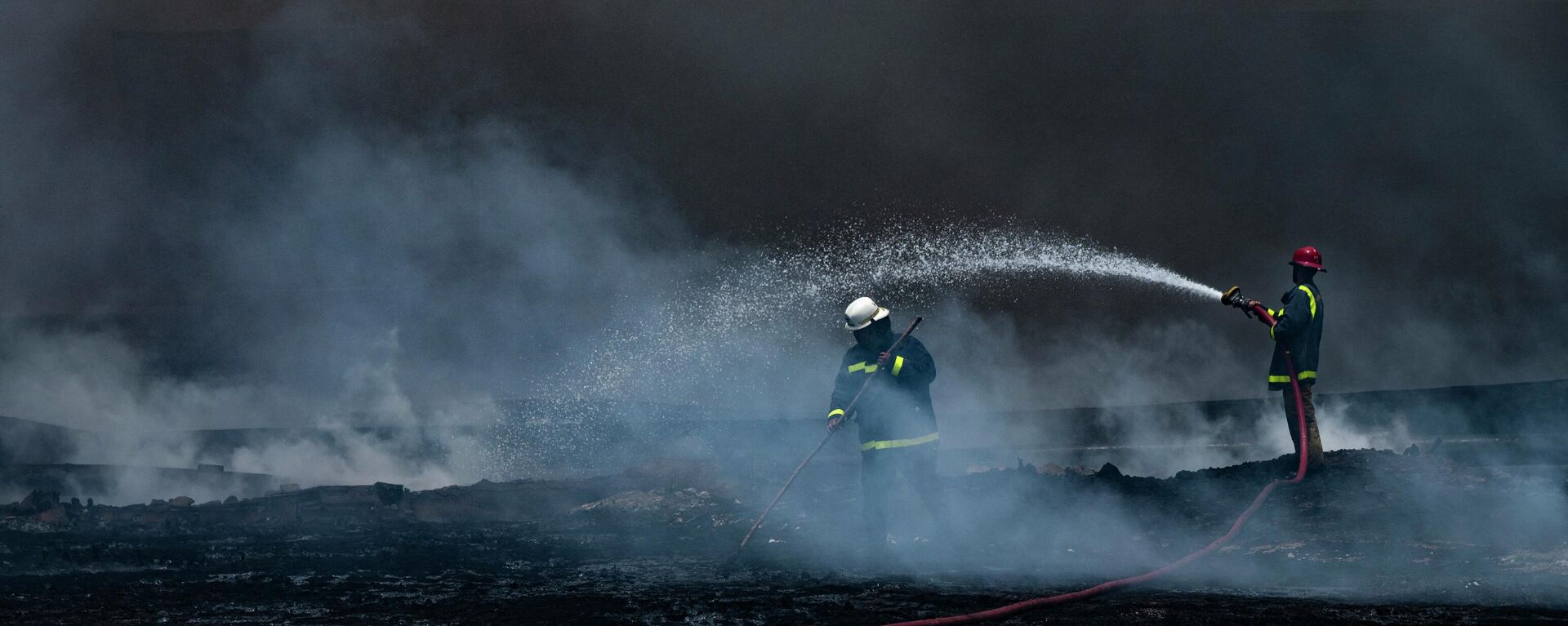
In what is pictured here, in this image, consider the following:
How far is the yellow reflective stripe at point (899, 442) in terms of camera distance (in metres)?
7.58

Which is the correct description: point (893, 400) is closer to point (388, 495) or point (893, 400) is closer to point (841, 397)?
point (841, 397)

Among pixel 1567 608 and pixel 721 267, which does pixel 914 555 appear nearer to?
pixel 1567 608

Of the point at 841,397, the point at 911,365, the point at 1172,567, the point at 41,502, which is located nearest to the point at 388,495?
the point at 41,502

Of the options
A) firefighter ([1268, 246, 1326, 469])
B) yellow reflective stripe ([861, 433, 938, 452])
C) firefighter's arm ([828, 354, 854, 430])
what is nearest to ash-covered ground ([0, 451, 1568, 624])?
firefighter ([1268, 246, 1326, 469])

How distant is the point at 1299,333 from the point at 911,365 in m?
3.04

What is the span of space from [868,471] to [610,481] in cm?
486

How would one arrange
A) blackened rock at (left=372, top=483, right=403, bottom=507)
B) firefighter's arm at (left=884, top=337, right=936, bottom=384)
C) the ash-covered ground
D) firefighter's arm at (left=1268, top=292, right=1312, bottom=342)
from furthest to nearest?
blackened rock at (left=372, top=483, right=403, bottom=507) < firefighter's arm at (left=1268, top=292, right=1312, bottom=342) < firefighter's arm at (left=884, top=337, right=936, bottom=384) < the ash-covered ground

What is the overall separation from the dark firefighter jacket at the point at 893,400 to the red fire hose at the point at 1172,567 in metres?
1.87

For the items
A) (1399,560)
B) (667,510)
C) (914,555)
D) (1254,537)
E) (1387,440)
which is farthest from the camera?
(1387,440)

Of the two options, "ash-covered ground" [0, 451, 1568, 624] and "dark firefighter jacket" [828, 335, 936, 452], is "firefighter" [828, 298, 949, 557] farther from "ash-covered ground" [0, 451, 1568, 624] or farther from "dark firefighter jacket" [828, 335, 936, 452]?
"ash-covered ground" [0, 451, 1568, 624]

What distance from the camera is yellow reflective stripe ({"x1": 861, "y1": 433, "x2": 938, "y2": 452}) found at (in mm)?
7582

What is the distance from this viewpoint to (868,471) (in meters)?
7.74

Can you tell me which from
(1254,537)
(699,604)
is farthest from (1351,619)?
(699,604)

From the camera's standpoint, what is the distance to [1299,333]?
26.4 feet
